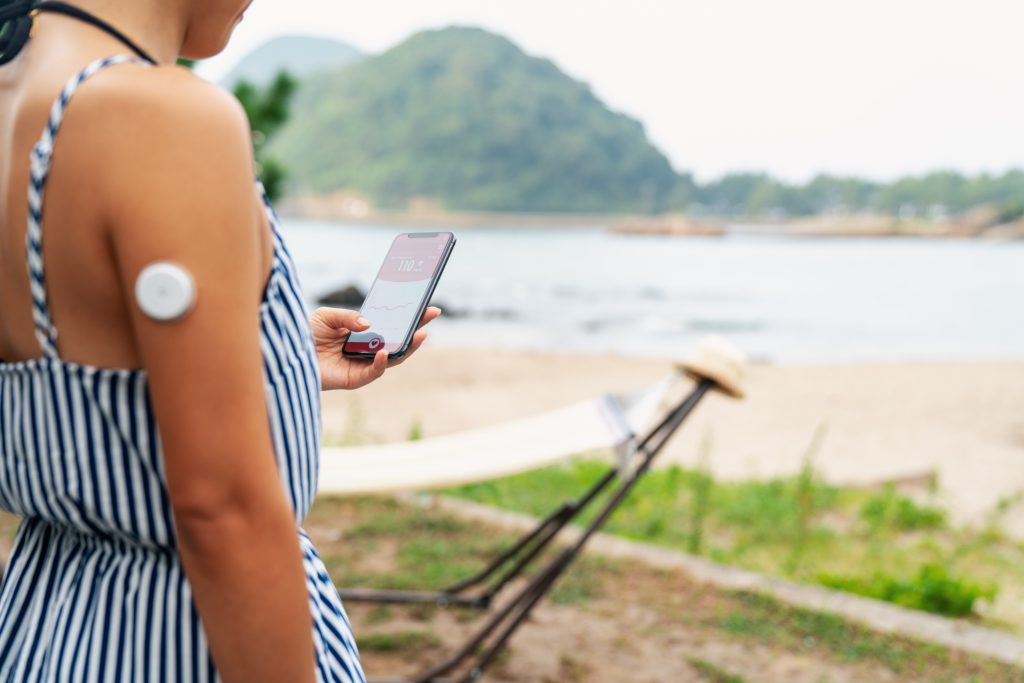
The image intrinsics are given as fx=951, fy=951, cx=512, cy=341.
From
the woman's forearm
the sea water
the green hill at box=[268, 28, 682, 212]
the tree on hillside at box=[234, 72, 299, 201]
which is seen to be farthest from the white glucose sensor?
the green hill at box=[268, 28, 682, 212]

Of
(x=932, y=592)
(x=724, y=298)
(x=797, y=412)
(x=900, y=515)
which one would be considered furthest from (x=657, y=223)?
(x=932, y=592)

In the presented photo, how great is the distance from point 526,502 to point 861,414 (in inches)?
242

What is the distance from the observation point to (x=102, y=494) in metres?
0.69

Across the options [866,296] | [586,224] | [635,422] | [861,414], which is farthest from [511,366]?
[586,224]

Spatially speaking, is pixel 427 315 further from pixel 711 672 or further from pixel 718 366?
pixel 711 672

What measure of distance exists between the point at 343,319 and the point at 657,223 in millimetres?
101111

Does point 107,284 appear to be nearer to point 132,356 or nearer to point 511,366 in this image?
point 132,356

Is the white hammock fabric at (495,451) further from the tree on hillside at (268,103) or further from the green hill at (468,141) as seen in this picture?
the green hill at (468,141)

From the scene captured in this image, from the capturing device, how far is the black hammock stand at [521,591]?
2.79 metres

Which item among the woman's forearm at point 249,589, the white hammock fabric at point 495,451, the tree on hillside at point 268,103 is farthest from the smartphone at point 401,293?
the tree on hillside at point 268,103

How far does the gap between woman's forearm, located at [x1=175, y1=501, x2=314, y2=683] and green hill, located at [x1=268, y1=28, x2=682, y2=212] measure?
9884 cm

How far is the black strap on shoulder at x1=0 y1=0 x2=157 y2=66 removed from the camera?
700 mm

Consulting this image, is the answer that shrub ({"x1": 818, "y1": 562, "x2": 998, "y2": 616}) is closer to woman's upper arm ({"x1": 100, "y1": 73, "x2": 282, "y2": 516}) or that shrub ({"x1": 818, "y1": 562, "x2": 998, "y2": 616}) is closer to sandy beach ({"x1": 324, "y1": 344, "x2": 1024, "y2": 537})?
sandy beach ({"x1": 324, "y1": 344, "x2": 1024, "y2": 537})

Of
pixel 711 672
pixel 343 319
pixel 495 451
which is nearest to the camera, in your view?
pixel 343 319
